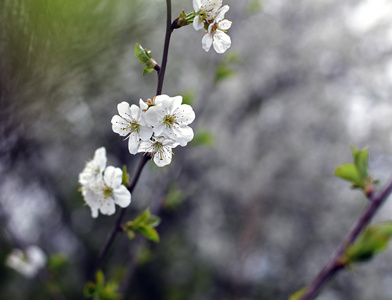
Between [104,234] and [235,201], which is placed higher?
[235,201]

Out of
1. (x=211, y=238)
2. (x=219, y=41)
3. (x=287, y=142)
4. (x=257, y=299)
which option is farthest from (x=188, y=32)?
(x=219, y=41)

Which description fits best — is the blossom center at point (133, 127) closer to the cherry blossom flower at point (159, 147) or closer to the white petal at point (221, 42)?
the cherry blossom flower at point (159, 147)

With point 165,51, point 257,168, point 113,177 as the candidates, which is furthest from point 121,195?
point 257,168

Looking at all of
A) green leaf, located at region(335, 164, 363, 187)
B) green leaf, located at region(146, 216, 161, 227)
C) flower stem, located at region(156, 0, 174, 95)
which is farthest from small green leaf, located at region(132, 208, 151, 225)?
green leaf, located at region(335, 164, 363, 187)

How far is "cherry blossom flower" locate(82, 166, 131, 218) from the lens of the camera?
575 millimetres

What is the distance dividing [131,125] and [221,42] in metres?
0.23

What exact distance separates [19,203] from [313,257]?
14.1ft

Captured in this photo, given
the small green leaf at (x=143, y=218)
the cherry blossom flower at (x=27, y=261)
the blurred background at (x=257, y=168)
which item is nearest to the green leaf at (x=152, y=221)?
the small green leaf at (x=143, y=218)

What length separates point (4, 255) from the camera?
2.82 metres

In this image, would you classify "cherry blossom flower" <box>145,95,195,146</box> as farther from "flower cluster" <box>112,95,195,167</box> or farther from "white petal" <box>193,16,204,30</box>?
"white petal" <box>193,16,204,30</box>

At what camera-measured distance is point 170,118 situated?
21.3 inches

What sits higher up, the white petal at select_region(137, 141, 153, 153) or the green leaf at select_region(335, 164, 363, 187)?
the green leaf at select_region(335, 164, 363, 187)

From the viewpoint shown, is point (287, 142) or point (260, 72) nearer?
point (287, 142)

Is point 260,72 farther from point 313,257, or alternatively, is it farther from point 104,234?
point 104,234
